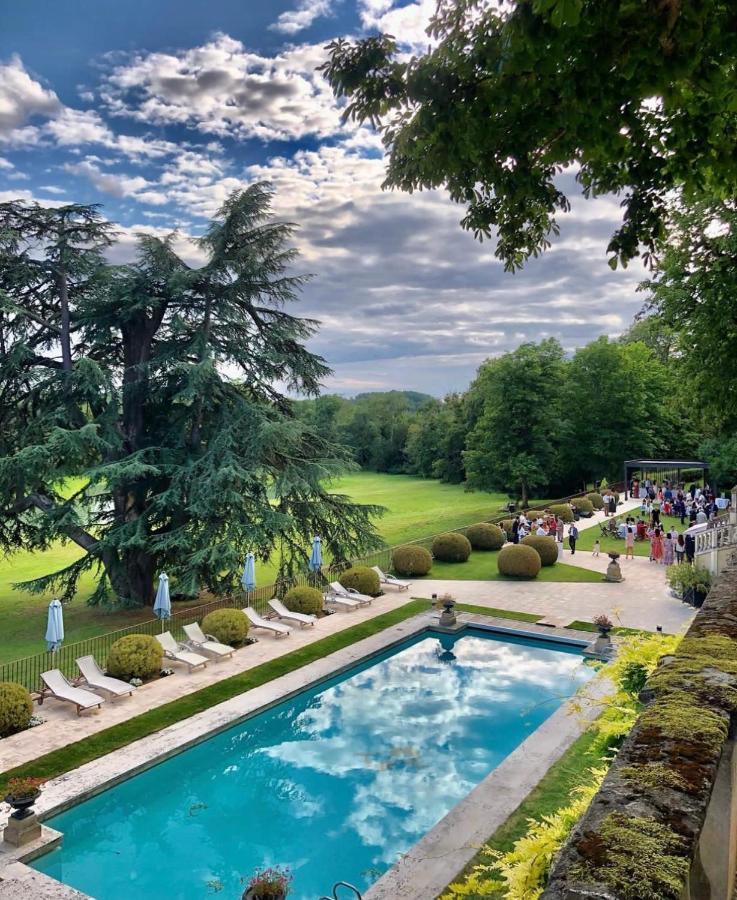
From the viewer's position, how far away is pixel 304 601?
20781mm

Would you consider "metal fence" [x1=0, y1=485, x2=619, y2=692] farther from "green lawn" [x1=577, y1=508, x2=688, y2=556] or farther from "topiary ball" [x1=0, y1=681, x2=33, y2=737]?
"green lawn" [x1=577, y1=508, x2=688, y2=556]

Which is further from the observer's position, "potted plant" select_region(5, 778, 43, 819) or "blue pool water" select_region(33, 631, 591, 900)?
"blue pool water" select_region(33, 631, 591, 900)

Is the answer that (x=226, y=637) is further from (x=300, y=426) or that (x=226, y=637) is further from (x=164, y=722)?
(x=300, y=426)

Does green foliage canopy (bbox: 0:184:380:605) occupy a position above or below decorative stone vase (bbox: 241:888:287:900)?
above

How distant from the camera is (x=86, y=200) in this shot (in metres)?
22.8

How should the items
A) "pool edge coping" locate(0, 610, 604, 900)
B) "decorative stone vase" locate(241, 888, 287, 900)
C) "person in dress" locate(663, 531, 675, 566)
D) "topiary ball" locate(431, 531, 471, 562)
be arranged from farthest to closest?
"topiary ball" locate(431, 531, 471, 562), "person in dress" locate(663, 531, 675, 566), "pool edge coping" locate(0, 610, 604, 900), "decorative stone vase" locate(241, 888, 287, 900)

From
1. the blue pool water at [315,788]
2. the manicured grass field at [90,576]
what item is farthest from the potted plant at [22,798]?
the manicured grass field at [90,576]

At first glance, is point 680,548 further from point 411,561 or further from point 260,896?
point 260,896

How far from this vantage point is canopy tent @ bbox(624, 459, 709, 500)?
42209 millimetres

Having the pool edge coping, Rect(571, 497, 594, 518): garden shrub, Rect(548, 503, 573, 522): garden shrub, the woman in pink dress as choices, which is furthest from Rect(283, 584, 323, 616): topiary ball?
Rect(571, 497, 594, 518): garden shrub

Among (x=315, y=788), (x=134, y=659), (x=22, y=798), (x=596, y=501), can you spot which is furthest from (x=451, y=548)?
(x=22, y=798)

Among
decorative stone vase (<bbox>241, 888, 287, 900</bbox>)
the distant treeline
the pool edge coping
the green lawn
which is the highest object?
the distant treeline

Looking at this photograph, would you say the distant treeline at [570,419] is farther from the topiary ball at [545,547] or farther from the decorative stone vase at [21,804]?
the decorative stone vase at [21,804]

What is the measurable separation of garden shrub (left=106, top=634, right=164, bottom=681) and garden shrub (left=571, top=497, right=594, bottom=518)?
2850cm
